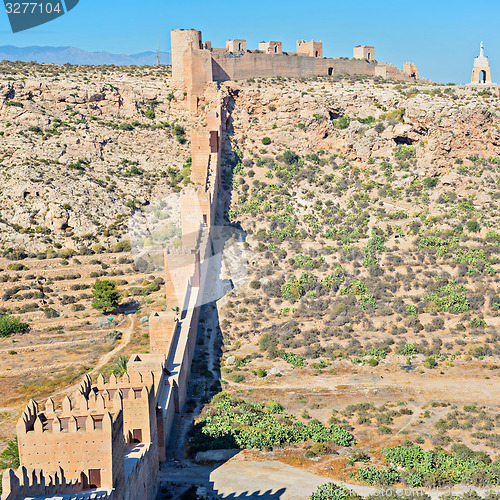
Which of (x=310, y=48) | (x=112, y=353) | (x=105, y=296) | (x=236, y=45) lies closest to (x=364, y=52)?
(x=310, y=48)

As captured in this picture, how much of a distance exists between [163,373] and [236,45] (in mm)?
37038

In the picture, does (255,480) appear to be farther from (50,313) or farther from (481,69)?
(481,69)

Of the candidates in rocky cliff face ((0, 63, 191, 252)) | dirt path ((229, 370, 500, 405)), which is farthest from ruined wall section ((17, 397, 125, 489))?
rocky cliff face ((0, 63, 191, 252))

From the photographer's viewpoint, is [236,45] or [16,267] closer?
[16,267]

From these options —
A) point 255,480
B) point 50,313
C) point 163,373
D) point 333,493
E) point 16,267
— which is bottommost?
point 255,480

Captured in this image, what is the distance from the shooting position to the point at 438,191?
4838 cm

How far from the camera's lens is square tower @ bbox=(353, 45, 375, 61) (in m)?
62.2

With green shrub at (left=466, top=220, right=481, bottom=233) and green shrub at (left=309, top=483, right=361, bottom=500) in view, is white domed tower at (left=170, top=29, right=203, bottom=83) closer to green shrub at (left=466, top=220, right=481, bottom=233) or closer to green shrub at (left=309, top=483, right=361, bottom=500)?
green shrub at (left=466, top=220, right=481, bottom=233)

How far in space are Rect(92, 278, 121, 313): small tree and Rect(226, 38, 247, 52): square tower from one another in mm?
24485

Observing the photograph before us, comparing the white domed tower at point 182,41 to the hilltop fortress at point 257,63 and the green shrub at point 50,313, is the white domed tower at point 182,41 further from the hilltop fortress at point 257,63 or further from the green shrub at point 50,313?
the green shrub at point 50,313

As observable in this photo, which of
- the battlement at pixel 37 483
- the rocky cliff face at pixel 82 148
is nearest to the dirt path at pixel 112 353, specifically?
the rocky cliff face at pixel 82 148

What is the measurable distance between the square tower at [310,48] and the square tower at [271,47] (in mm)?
2217

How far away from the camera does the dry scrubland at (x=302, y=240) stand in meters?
28.5

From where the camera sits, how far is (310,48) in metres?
59.5
